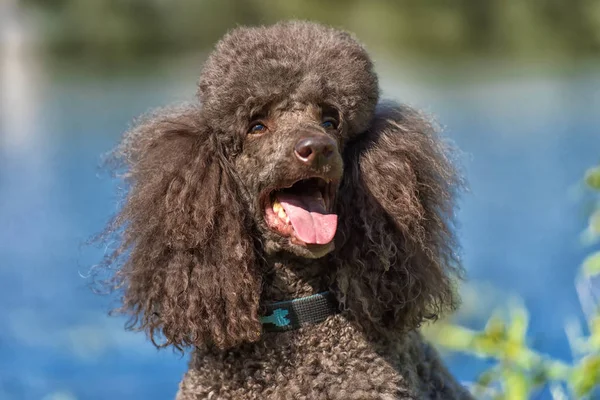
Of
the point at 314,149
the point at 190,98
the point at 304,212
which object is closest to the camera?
the point at 314,149

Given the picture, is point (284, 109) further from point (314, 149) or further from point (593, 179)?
point (593, 179)

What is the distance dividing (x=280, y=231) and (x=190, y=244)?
0.24 metres

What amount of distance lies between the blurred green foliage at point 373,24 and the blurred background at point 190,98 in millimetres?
26

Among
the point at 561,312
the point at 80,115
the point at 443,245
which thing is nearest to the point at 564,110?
the point at 561,312

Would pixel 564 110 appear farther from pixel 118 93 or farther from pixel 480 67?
pixel 118 93

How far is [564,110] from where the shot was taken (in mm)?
9445

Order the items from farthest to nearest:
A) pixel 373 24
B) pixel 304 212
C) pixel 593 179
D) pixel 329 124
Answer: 1. pixel 373 24
2. pixel 593 179
3. pixel 329 124
4. pixel 304 212

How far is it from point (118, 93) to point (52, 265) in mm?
5201

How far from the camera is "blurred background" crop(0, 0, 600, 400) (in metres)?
4.74

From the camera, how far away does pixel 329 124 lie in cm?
229

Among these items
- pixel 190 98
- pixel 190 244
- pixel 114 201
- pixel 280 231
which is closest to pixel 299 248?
pixel 280 231

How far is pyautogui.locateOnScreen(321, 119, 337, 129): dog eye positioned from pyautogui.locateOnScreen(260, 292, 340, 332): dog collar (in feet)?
1.50

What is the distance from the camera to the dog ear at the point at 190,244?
7.27ft

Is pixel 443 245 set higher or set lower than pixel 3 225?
lower
